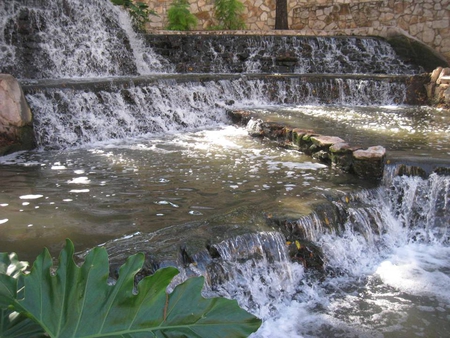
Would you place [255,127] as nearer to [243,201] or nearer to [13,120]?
[243,201]

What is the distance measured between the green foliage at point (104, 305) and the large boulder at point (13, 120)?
4.92 metres

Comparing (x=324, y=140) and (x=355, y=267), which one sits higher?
(x=324, y=140)

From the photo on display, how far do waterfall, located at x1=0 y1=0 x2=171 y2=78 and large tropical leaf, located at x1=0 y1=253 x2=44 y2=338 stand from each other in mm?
8411

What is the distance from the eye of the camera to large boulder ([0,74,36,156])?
18.7ft

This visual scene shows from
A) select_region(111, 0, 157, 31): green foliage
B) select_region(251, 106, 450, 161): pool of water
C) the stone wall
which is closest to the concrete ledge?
select_region(251, 106, 450, 161): pool of water

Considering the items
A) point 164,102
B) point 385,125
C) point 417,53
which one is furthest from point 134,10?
point 385,125

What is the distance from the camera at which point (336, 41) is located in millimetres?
Answer: 11992

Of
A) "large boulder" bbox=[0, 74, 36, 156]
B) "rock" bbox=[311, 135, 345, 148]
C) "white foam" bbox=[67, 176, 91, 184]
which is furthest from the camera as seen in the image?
"large boulder" bbox=[0, 74, 36, 156]

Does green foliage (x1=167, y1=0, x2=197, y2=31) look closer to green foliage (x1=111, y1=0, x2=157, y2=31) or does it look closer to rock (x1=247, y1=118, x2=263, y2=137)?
green foliage (x1=111, y1=0, x2=157, y2=31)

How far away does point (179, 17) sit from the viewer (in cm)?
1380

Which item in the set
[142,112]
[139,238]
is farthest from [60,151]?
[139,238]

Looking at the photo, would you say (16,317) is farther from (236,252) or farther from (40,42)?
(40,42)

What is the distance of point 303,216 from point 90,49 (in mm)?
7436

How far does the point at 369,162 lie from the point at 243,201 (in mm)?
1484
